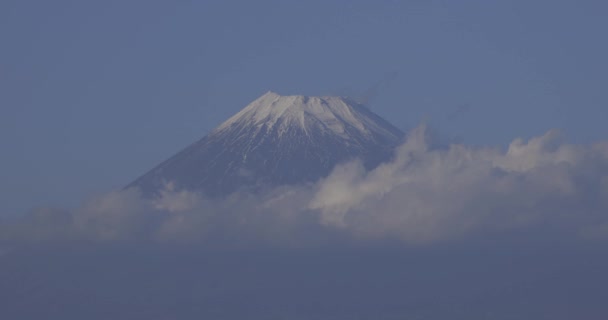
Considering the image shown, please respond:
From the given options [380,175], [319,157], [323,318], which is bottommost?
[323,318]

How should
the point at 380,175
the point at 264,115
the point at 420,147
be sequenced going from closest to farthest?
1. the point at 380,175
2. the point at 420,147
3. the point at 264,115

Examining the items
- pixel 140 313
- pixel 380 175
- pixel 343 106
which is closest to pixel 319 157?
pixel 343 106

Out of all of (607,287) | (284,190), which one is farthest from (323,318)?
(607,287)

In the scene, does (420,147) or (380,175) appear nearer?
(380,175)

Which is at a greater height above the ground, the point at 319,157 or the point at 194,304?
the point at 319,157

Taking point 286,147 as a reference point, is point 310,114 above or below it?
above

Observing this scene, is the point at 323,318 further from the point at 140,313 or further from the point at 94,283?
the point at 94,283

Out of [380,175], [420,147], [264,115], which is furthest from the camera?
[264,115]
